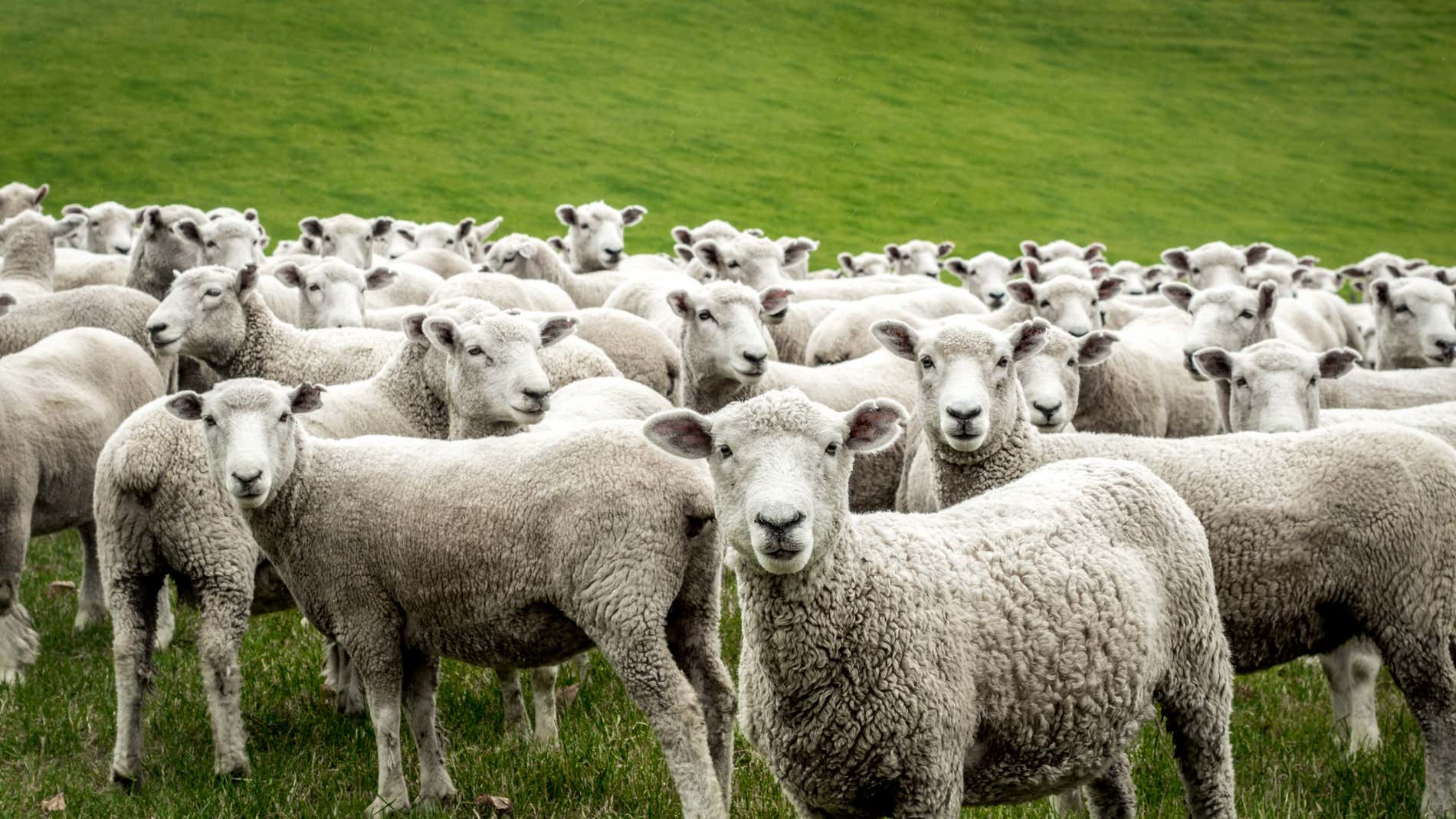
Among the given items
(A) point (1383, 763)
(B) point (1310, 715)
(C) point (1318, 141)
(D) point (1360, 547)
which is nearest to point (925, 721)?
(D) point (1360, 547)

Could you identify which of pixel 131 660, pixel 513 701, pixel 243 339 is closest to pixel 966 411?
pixel 513 701

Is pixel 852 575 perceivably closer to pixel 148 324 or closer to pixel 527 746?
pixel 527 746

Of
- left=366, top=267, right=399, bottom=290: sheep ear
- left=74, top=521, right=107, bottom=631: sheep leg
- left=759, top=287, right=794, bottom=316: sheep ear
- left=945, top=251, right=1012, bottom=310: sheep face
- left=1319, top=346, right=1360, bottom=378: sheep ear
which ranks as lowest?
left=74, top=521, right=107, bottom=631: sheep leg

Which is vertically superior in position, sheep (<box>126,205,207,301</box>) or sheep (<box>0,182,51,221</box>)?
sheep (<box>126,205,207,301</box>)

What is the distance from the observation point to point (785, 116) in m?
44.2

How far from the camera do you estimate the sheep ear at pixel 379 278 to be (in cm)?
938

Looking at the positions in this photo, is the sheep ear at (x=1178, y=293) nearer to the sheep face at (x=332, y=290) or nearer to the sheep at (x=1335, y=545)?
the sheep at (x=1335, y=545)

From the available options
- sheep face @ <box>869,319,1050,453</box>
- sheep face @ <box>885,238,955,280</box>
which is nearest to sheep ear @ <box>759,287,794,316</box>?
sheep face @ <box>869,319,1050,453</box>

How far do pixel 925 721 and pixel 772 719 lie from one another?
0.42 meters

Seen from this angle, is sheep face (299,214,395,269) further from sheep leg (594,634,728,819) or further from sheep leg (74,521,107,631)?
sheep leg (594,634,728,819)

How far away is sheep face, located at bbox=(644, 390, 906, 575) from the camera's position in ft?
11.7

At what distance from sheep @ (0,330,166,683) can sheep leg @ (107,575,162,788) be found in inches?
54.7

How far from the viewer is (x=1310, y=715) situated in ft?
20.4

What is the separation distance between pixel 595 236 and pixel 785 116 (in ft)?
101
